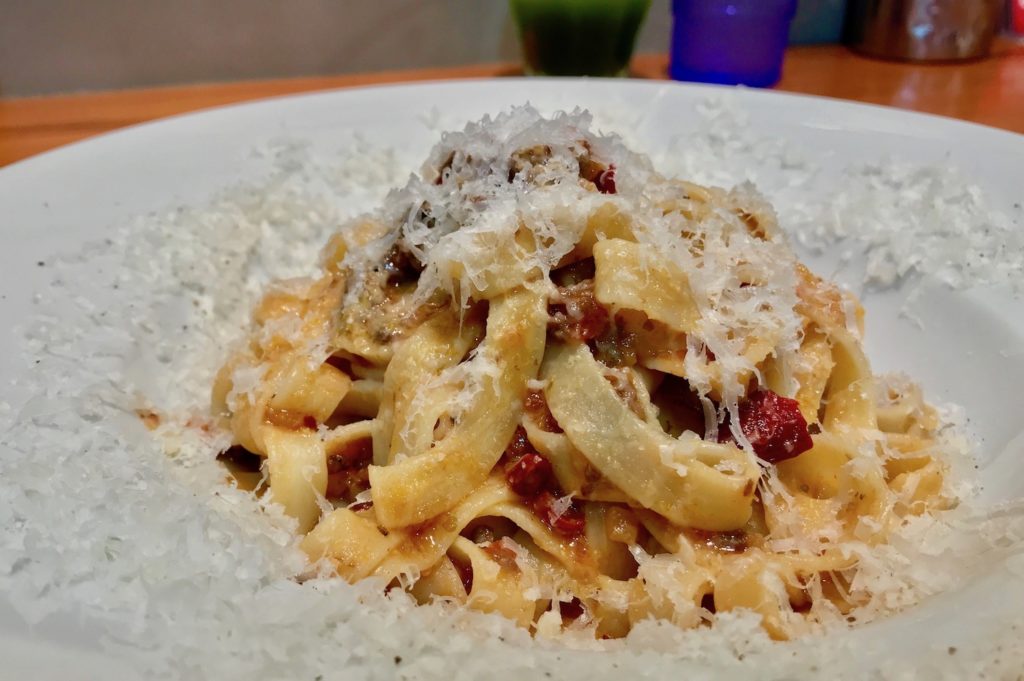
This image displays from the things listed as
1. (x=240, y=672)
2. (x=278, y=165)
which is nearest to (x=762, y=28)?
(x=278, y=165)

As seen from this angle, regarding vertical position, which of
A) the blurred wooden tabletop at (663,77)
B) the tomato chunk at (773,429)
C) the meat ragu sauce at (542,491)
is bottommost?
the blurred wooden tabletop at (663,77)

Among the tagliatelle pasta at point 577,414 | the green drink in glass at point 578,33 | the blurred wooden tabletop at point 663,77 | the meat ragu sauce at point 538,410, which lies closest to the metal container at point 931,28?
the blurred wooden tabletop at point 663,77

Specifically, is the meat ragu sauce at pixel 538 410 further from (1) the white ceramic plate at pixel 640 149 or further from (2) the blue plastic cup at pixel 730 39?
(2) the blue plastic cup at pixel 730 39

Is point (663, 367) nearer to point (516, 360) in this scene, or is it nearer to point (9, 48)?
point (516, 360)

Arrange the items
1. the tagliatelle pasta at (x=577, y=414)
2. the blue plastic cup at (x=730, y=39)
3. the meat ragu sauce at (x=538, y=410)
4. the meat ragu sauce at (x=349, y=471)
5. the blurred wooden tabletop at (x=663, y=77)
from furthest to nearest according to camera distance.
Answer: the blue plastic cup at (x=730, y=39) → the blurred wooden tabletop at (x=663, y=77) → the meat ragu sauce at (x=349, y=471) → the meat ragu sauce at (x=538, y=410) → the tagliatelle pasta at (x=577, y=414)

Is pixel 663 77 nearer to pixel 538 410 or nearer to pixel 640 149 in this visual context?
pixel 640 149

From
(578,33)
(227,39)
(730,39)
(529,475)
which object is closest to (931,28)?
(730,39)
